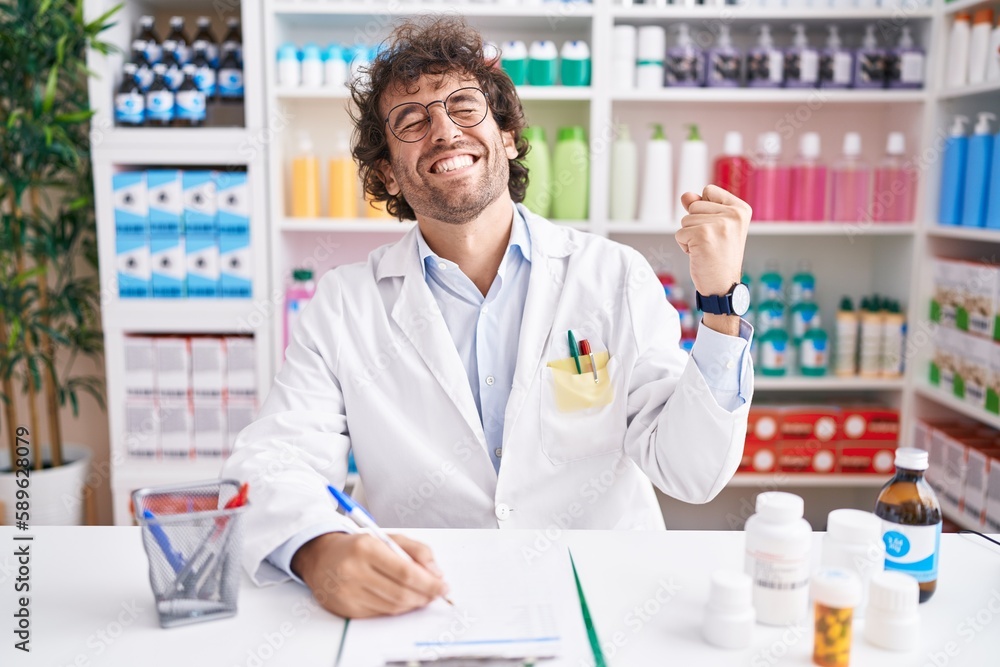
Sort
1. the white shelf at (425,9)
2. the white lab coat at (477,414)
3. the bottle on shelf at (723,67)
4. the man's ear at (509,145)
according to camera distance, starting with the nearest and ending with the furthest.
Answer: the white lab coat at (477,414)
the man's ear at (509,145)
the white shelf at (425,9)
the bottle on shelf at (723,67)

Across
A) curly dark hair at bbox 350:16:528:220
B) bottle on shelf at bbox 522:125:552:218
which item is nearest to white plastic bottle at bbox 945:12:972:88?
bottle on shelf at bbox 522:125:552:218

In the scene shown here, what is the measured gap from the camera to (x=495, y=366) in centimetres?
150

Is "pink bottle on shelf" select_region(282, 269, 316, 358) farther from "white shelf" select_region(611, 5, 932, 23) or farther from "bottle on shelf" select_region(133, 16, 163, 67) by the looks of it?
"white shelf" select_region(611, 5, 932, 23)

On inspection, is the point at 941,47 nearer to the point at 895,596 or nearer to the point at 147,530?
the point at 895,596

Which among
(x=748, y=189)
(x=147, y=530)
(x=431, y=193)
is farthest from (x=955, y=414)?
(x=147, y=530)

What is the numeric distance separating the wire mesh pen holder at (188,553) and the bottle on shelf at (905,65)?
2498mm

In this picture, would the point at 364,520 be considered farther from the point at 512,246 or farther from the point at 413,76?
the point at 413,76

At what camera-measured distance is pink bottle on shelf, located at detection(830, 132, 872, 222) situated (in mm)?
2678

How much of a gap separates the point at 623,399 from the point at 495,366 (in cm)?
24

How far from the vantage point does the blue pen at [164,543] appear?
2.91ft

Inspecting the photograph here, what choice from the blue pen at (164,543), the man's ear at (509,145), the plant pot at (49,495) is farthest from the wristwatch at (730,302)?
the plant pot at (49,495)

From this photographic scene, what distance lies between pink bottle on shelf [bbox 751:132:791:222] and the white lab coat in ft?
4.31

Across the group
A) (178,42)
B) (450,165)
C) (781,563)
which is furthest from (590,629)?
(178,42)

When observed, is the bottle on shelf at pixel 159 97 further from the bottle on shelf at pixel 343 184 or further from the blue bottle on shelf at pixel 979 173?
the blue bottle on shelf at pixel 979 173
